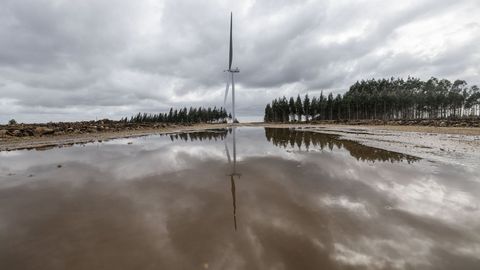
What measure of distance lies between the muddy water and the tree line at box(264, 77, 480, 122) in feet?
379

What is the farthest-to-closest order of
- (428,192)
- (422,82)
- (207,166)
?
(422,82)
(207,166)
(428,192)

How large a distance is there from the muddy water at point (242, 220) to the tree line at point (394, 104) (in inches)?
4551

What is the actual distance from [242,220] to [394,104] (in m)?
132

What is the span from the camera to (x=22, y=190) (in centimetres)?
747

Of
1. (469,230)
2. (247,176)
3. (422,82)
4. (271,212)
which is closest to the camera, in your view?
(469,230)

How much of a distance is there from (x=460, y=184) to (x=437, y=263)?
20.1 ft

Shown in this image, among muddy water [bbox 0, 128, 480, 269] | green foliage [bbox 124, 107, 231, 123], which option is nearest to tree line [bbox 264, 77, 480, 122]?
green foliage [bbox 124, 107, 231, 123]

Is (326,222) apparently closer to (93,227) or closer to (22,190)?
(93,227)

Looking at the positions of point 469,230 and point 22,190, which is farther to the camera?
point 22,190

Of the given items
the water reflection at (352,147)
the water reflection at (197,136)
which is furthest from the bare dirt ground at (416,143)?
the water reflection at (197,136)

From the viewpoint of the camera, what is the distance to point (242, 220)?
199 inches

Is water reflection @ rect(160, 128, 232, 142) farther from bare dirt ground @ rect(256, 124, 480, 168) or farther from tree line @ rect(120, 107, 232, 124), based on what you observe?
tree line @ rect(120, 107, 232, 124)

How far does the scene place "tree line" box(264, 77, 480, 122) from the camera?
108 m

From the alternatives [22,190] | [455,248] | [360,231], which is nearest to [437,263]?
[455,248]
